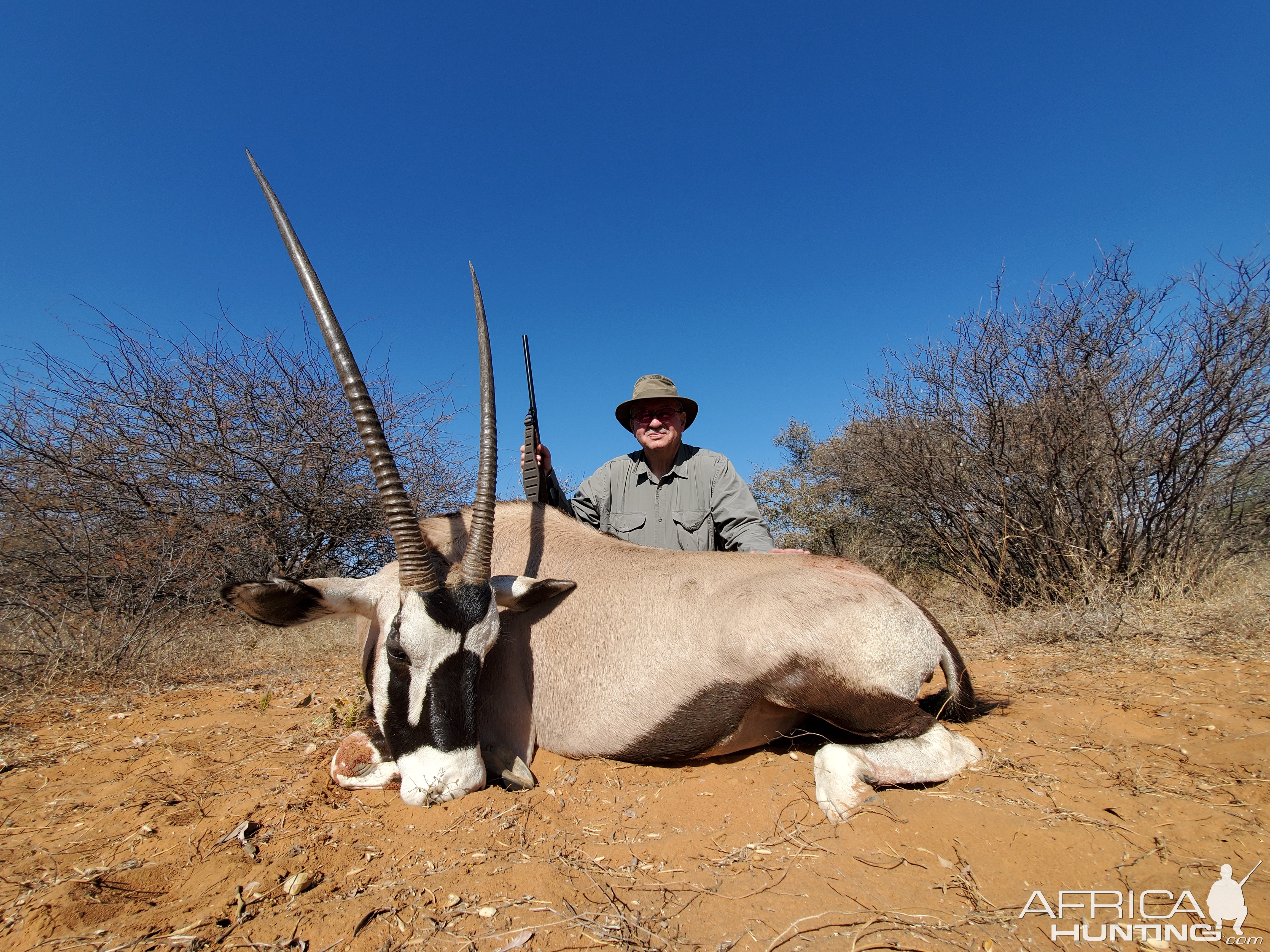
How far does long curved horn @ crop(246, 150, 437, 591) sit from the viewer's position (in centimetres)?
279

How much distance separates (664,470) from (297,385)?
643cm

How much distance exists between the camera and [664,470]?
5.43 meters

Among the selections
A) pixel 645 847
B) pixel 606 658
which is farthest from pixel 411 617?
pixel 645 847

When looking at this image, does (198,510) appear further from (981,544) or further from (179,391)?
(981,544)

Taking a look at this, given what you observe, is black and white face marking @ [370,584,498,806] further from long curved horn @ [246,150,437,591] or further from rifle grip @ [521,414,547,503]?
rifle grip @ [521,414,547,503]

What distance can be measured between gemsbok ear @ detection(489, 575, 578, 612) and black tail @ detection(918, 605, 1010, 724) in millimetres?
1853

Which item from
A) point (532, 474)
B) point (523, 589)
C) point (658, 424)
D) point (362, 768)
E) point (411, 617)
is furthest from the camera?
point (658, 424)

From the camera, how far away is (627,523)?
527cm

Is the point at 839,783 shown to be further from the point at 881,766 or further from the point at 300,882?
the point at 300,882

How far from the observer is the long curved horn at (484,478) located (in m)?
2.98

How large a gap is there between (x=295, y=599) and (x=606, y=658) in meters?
1.51

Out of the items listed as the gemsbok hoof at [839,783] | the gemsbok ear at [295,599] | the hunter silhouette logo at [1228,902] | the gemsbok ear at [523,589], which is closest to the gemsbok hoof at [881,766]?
the gemsbok hoof at [839,783]

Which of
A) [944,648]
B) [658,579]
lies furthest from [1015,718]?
[658,579]

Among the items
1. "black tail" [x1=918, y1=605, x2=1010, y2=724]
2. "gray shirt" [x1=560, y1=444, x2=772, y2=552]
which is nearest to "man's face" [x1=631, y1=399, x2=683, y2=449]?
"gray shirt" [x1=560, y1=444, x2=772, y2=552]
